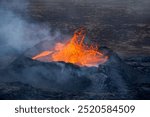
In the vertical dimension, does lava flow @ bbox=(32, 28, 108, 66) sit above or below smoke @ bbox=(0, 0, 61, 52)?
above

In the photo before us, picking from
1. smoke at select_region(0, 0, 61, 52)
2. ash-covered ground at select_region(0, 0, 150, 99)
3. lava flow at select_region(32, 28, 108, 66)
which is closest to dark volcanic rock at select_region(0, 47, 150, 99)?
ash-covered ground at select_region(0, 0, 150, 99)

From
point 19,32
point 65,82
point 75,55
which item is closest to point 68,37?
point 75,55

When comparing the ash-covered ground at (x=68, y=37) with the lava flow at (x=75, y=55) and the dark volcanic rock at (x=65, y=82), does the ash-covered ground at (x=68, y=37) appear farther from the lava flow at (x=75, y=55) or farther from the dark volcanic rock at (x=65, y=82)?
the lava flow at (x=75, y=55)

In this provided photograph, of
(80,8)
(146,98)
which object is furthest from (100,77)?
(80,8)

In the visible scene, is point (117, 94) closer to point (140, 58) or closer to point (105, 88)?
point (105, 88)

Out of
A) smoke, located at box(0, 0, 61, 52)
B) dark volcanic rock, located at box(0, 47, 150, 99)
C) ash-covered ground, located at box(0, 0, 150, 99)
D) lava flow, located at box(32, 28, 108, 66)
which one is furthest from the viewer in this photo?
smoke, located at box(0, 0, 61, 52)

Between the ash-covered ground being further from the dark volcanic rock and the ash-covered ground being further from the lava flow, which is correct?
the lava flow

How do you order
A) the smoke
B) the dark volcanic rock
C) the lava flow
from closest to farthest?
1. the dark volcanic rock
2. the lava flow
3. the smoke

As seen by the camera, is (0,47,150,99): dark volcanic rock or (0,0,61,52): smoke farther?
(0,0,61,52): smoke
